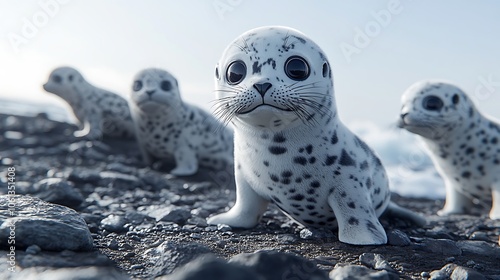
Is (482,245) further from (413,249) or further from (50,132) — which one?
(50,132)

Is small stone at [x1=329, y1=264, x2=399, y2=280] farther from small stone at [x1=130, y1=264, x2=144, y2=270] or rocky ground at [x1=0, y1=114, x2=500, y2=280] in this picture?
small stone at [x1=130, y1=264, x2=144, y2=270]

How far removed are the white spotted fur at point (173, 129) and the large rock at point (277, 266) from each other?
488 cm

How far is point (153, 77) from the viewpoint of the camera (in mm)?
6781

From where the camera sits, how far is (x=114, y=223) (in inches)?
143

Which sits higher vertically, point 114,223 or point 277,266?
point 277,266

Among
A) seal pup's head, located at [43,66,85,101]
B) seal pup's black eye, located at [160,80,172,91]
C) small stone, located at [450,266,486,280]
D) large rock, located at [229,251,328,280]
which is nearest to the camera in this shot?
large rock, located at [229,251,328,280]

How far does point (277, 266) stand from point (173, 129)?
5.26 meters

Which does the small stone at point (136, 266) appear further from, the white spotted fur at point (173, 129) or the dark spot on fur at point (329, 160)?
the white spotted fur at point (173, 129)

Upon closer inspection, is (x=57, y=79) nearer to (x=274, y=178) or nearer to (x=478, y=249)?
(x=274, y=178)

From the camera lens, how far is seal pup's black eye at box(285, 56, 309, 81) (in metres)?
3.09

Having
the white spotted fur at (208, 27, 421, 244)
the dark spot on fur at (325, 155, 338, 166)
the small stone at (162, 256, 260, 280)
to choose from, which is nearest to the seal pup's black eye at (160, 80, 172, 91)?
the white spotted fur at (208, 27, 421, 244)

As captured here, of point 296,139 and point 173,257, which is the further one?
point 296,139

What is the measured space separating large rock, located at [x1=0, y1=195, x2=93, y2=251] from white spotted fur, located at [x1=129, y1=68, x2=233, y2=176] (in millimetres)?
3842

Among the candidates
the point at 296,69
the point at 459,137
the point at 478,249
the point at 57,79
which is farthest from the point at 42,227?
the point at 57,79
